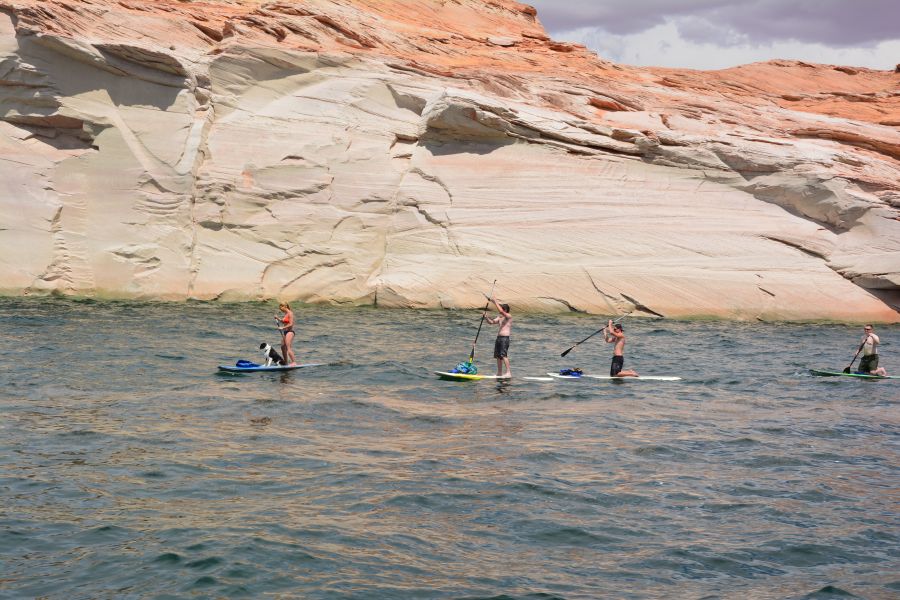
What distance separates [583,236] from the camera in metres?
29.8

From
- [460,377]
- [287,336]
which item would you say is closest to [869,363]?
[460,377]

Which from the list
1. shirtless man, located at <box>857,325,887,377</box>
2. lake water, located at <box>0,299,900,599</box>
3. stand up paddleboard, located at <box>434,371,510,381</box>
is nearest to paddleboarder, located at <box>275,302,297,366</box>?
lake water, located at <box>0,299,900,599</box>

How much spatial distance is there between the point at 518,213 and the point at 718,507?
65.3 feet

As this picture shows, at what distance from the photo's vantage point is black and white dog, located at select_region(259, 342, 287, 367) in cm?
1881

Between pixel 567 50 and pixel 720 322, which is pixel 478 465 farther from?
pixel 567 50

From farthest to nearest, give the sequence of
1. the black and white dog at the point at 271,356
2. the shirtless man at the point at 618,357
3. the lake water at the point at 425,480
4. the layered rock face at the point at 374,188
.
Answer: the layered rock face at the point at 374,188 < the shirtless man at the point at 618,357 < the black and white dog at the point at 271,356 < the lake water at the point at 425,480

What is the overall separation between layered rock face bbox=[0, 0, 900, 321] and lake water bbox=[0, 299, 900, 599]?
822cm

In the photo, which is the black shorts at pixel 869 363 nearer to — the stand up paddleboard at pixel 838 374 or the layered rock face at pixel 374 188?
the stand up paddleboard at pixel 838 374

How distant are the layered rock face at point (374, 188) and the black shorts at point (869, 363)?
322 inches

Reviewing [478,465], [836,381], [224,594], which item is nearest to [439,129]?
[836,381]

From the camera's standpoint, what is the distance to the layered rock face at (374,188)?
2878 cm

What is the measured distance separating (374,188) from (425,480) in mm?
20185

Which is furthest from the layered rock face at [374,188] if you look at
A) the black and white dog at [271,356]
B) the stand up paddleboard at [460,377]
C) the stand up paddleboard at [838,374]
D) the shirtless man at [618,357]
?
the black and white dog at [271,356]

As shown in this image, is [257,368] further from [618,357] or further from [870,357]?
[870,357]
